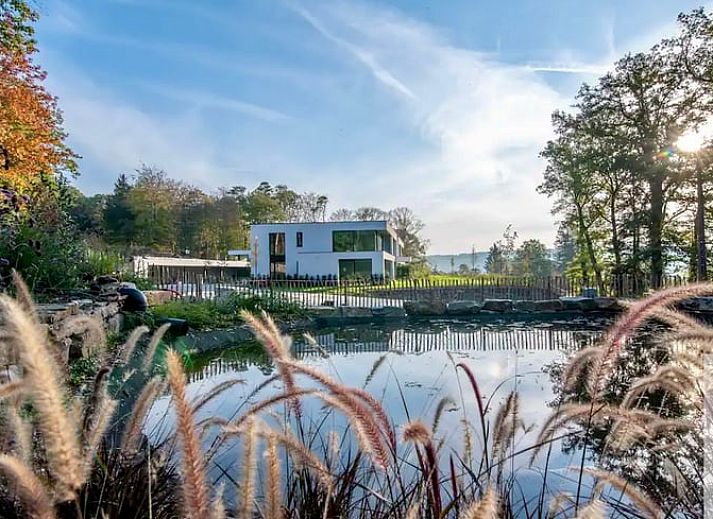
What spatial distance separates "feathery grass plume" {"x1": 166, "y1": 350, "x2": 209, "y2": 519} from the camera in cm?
51

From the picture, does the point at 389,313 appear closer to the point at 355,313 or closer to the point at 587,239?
the point at 355,313

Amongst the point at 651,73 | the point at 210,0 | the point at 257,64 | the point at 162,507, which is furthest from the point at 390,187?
the point at 162,507

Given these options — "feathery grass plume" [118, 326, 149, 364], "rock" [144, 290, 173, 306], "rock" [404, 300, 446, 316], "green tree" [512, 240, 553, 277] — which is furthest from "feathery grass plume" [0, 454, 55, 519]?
"green tree" [512, 240, 553, 277]

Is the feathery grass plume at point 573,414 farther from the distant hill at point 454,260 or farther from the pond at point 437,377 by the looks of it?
the distant hill at point 454,260

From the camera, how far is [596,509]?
549 millimetres

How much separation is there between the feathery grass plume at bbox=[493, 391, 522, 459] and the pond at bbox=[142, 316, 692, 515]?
0.09 m

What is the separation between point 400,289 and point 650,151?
28.0ft

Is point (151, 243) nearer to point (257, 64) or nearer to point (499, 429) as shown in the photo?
point (257, 64)

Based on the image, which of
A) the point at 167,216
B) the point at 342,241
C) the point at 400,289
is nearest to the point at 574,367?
the point at 400,289

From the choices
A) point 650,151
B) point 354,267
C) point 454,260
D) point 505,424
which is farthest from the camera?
point 454,260

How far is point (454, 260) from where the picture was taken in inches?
1900

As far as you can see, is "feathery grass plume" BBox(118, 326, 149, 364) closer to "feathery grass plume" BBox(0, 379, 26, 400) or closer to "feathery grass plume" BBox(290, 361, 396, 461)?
"feathery grass plume" BBox(0, 379, 26, 400)

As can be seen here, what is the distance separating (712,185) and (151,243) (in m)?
27.9

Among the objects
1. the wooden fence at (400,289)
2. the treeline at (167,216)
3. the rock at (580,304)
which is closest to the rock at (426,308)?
the wooden fence at (400,289)
